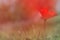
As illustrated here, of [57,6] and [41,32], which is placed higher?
[57,6]

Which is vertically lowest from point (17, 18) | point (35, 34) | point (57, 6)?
point (35, 34)

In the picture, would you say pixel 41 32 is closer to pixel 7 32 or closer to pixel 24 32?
pixel 24 32

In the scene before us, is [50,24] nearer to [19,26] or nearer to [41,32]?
[41,32]

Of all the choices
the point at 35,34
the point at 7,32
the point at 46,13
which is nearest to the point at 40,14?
the point at 46,13

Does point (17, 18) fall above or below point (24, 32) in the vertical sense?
Answer: above

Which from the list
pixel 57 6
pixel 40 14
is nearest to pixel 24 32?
pixel 40 14
